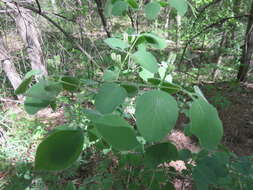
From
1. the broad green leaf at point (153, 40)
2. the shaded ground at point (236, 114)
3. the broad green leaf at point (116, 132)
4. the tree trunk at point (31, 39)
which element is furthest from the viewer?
the shaded ground at point (236, 114)

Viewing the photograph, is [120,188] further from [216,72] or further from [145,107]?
[216,72]

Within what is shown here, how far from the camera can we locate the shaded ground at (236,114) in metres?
2.55

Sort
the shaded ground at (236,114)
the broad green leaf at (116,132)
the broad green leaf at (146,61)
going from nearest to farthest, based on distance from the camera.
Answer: the broad green leaf at (116,132), the broad green leaf at (146,61), the shaded ground at (236,114)

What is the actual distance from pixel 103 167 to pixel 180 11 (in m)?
1.71

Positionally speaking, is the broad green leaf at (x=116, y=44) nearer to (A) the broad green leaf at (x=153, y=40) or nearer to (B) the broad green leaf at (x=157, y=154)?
(A) the broad green leaf at (x=153, y=40)

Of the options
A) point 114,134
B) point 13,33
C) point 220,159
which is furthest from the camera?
point 13,33

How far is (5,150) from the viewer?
7.76ft

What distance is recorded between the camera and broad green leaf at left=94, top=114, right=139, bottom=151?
11.2 inches

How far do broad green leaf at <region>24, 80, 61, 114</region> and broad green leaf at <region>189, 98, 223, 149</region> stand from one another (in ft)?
0.98

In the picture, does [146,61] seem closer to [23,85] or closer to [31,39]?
[23,85]

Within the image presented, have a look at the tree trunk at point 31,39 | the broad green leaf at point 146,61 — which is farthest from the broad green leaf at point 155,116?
the tree trunk at point 31,39

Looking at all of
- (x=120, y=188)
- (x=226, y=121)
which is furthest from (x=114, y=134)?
(x=226, y=121)

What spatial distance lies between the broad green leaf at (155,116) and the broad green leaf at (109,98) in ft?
0.22

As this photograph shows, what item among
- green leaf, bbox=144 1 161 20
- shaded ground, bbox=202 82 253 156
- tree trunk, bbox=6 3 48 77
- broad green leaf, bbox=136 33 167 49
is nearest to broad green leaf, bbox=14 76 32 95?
broad green leaf, bbox=136 33 167 49
